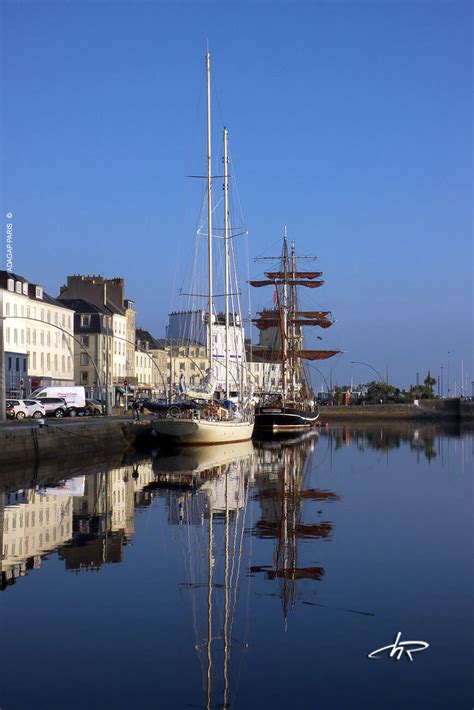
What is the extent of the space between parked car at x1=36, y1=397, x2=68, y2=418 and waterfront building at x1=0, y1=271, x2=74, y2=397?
6.11m

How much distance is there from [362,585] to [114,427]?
128 feet

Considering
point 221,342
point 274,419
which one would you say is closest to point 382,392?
point 221,342

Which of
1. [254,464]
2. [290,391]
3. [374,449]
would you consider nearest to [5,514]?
[254,464]

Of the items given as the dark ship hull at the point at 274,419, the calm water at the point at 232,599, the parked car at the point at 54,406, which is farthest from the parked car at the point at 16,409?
the calm water at the point at 232,599

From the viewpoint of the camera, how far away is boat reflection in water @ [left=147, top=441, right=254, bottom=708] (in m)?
11.7

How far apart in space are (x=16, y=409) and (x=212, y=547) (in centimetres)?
4412

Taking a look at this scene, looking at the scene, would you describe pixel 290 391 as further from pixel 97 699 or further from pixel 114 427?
pixel 97 699

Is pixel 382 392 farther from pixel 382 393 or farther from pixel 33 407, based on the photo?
pixel 33 407

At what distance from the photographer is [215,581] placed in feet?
52.4

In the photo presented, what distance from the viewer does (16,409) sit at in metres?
61.3

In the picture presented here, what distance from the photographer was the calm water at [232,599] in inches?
419
